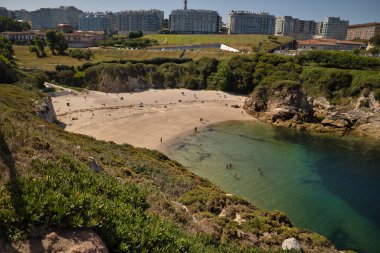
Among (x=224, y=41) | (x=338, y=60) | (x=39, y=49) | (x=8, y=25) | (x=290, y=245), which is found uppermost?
(x=8, y=25)

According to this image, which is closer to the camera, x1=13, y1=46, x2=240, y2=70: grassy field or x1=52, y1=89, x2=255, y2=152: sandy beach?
x1=52, y1=89, x2=255, y2=152: sandy beach

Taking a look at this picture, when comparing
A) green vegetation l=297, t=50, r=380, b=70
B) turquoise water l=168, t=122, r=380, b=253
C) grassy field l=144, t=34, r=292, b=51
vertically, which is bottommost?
turquoise water l=168, t=122, r=380, b=253

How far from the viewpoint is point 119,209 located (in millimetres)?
11648

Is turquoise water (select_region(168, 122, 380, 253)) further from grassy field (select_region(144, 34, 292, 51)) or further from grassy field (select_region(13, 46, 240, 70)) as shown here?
grassy field (select_region(144, 34, 292, 51))

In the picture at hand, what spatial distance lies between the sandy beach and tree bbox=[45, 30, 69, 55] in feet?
123

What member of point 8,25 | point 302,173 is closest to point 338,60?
point 302,173

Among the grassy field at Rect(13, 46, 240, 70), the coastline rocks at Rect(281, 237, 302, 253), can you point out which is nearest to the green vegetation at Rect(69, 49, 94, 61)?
the grassy field at Rect(13, 46, 240, 70)

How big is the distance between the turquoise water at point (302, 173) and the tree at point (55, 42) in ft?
A: 222

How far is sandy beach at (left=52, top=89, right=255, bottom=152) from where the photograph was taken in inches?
1821

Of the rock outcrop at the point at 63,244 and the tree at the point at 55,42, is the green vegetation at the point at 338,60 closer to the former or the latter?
the tree at the point at 55,42

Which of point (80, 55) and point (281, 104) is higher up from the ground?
point (80, 55)

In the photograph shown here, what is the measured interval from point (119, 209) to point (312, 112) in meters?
54.7

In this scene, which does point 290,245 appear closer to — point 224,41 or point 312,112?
point 312,112

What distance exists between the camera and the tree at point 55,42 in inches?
3887
